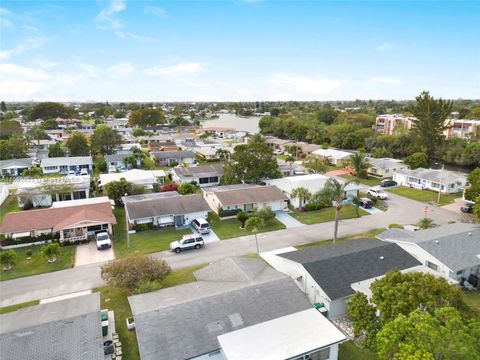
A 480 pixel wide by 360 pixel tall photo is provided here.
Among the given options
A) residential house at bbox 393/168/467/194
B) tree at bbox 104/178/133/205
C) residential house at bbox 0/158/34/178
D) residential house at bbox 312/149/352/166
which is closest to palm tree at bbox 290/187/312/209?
residential house at bbox 393/168/467/194

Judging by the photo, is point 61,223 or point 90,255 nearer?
point 90,255

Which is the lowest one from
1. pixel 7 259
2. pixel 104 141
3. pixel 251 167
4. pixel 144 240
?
pixel 144 240

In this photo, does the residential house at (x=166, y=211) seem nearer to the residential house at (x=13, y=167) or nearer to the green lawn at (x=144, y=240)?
the green lawn at (x=144, y=240)

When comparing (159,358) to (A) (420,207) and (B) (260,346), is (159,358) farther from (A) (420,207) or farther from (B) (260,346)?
(A) (420,207)

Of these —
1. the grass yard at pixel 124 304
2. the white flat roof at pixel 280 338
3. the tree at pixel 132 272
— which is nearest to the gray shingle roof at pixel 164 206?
the grass yard at pixel 124 304

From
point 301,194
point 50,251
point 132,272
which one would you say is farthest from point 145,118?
point 132,272

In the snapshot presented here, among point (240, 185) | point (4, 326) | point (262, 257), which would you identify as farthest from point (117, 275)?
point (240, 185)

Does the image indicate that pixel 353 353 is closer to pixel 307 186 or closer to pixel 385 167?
pixel 307 186
